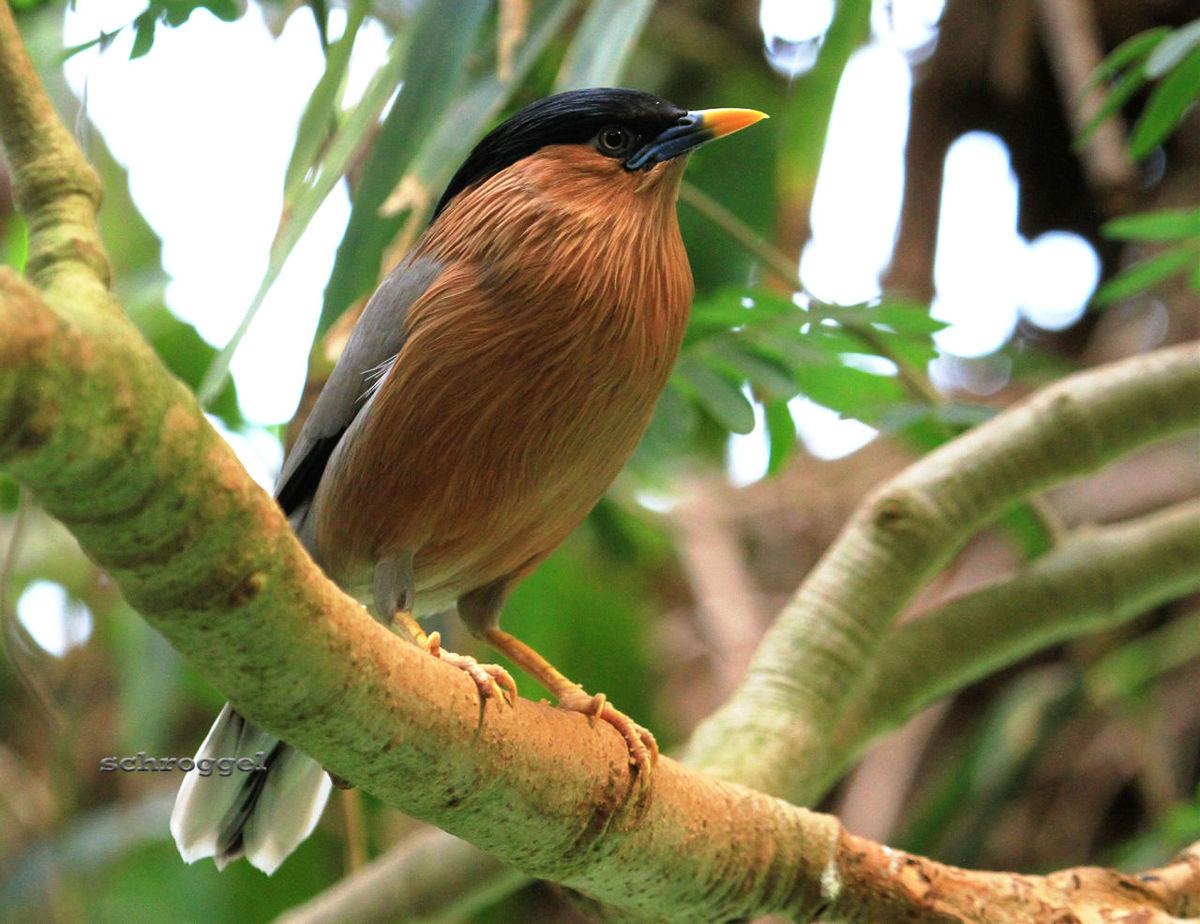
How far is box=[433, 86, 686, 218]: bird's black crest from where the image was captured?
7.41 feet

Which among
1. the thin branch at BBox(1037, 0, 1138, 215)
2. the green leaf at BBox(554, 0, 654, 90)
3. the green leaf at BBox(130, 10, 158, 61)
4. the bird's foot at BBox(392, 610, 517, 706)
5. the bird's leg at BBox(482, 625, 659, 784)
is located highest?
the thin branch at BBox(1037, 0, 1138, 215)

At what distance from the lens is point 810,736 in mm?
2537

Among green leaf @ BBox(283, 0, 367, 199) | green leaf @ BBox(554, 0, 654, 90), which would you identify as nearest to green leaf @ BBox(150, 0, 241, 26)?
green leaf @ BBox(283, 0, 367, 199)

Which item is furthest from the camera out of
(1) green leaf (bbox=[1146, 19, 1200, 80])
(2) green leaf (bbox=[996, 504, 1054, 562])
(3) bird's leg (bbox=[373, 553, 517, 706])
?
(2) green leaf (bbox=[996, 504, 1054, 562])

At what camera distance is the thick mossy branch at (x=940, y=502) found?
2.66m

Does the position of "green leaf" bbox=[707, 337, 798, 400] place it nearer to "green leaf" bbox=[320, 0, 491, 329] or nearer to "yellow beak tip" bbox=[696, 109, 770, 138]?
"yellow beak tip" bbox=[696, 109, 770, 138]

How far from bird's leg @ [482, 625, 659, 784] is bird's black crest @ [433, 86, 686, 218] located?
36.1 inches

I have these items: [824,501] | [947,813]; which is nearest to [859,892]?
[947,813]

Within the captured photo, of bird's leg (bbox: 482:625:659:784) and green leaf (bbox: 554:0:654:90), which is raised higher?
green leaf (bbox: 554:0:654:90)

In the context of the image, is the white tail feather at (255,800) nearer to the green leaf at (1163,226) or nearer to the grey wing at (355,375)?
the grey wing at (355,375)

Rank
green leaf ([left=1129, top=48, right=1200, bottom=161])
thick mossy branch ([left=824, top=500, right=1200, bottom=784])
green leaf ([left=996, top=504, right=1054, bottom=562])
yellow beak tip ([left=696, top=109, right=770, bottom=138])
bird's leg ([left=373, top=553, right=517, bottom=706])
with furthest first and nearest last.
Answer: green leaf ([left=996, top=504, right=1054, bottom=562]) → thick mossy branch ([left=824, top=500, right=1200, bottom=784]) → green leaf ([left=1129, top=48, right=1200, bottom=161]) → yellow beak tip ([left=696, top=109, right=770, bottom=138]) → bird's leg ([left=373, top=553, right=517, bottom=706])

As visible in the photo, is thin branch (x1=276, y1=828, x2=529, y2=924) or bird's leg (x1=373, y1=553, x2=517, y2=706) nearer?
bird's leg (x1=373, y1=553, x2=517, y2=706)

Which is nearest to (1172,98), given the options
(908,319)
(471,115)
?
(908,319)

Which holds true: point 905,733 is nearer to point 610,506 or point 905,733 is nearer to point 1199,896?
point 610,506
